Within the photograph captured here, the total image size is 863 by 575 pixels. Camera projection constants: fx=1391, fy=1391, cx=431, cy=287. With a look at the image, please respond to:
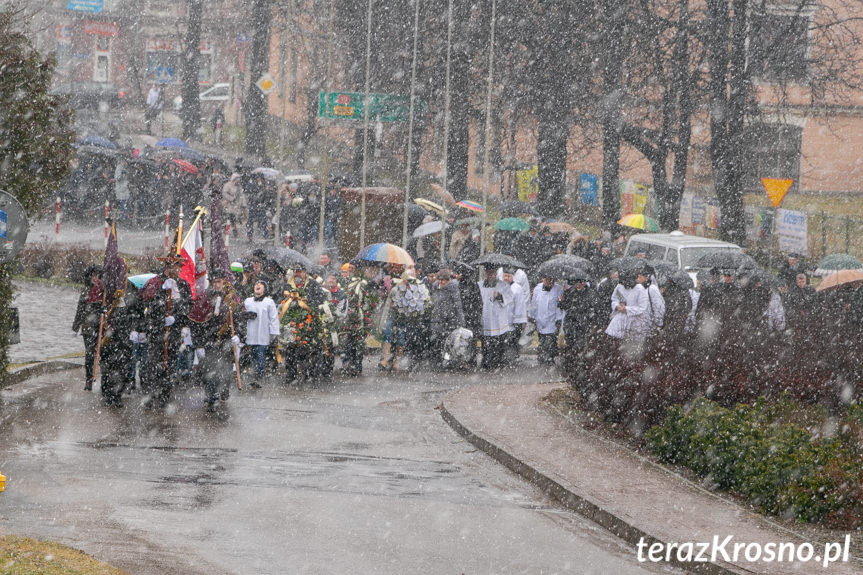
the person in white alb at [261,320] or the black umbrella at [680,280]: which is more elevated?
the black umbrella at [680,280]

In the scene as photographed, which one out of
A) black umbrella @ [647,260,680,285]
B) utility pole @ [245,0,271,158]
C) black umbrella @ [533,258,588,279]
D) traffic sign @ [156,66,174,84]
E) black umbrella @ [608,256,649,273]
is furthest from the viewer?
traffic sign @ [156,66,174,84]

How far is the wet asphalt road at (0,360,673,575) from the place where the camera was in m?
9.65

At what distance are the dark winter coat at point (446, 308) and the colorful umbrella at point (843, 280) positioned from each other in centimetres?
Result: 556

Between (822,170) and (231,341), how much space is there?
108 ft

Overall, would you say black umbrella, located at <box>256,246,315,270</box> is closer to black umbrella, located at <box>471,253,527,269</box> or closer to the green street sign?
black umbrella, located at <box>471,253,527,269</box>

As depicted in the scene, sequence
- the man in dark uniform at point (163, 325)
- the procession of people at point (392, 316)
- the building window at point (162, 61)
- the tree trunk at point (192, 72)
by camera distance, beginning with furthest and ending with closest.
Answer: the building window at point (162, 61)
the tree trunk at point (192, 72)
the man in dark uniform at point (163, 325)
the procession of people at point (392, 316)

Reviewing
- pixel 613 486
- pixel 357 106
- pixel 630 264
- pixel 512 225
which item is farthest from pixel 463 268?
pixel 613 486

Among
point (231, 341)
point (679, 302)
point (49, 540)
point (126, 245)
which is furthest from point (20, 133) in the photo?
point (126, 245)

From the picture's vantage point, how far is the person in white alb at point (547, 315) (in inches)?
855

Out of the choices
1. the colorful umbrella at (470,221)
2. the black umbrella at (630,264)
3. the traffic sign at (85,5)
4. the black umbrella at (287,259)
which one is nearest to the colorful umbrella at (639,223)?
the colorful umbrella at (470,221)

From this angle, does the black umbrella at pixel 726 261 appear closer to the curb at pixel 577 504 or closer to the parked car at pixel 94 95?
the curb at pixel 577 504

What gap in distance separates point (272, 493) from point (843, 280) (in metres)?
12.2

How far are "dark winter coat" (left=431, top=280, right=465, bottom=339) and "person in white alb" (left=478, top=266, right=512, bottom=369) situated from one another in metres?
0.60

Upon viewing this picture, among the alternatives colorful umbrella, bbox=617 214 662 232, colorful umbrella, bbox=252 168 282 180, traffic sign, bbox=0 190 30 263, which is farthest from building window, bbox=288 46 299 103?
traffic sign, bbox=0 190 30 263
